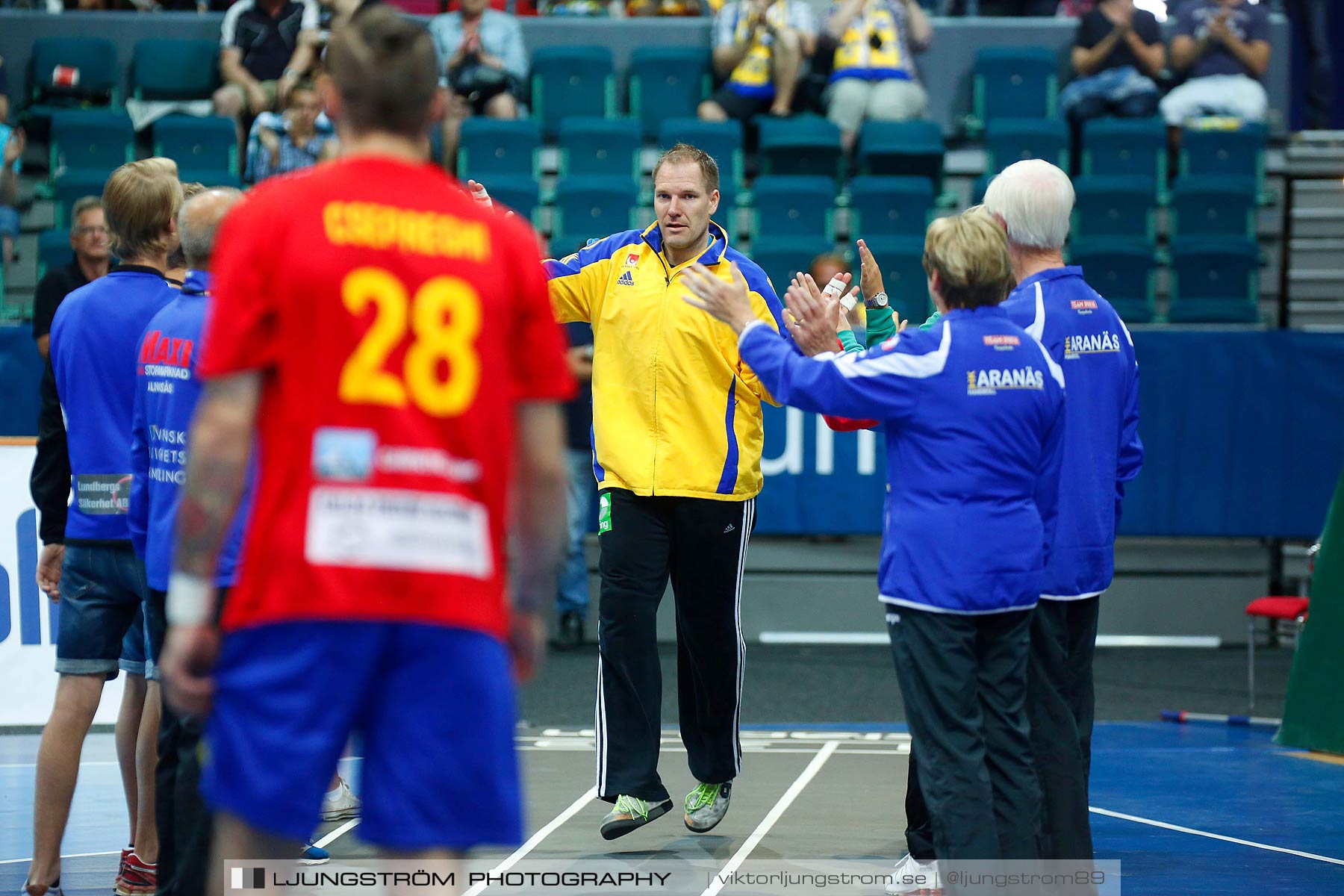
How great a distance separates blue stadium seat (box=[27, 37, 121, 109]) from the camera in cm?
1283

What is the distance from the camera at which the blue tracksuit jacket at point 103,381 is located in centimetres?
432

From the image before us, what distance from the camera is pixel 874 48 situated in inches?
492

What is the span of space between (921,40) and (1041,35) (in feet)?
4.59

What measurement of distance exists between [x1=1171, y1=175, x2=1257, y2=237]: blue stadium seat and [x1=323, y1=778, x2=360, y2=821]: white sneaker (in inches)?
332

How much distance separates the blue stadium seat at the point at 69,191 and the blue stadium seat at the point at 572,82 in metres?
3.60

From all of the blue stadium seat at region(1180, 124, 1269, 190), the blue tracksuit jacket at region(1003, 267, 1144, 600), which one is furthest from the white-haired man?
the blue stadium seat at region(1180, 124, 1269, 190)

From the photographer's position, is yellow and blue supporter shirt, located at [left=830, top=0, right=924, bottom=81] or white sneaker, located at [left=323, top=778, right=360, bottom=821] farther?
yellow and blue supporter shirt, located at [left=830, top=0, right=924, bottom=81]

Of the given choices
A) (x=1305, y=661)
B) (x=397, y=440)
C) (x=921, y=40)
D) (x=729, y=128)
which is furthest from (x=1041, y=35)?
(x=397, y=440)

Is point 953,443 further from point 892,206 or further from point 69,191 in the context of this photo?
point 69,191

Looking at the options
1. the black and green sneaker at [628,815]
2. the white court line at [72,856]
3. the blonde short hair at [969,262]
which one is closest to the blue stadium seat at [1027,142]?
the black and green sneaker at [628,815]

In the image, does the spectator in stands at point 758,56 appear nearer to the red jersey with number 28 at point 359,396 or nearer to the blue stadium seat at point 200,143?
the blue stadium seat at point 200,143

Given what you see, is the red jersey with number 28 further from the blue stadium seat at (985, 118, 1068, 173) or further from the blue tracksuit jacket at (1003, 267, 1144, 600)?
the blue stadium seat at (985, 118, 1068, 173)

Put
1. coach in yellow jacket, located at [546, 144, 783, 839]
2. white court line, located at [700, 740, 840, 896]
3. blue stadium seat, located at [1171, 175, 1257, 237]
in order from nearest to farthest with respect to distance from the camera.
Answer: white court line, located at [700, 740, 840, 896], coach in yellow jacket, located at [546, 144, 783, 839], blue stadium seat, located at [1171, 175, 1257, 237]

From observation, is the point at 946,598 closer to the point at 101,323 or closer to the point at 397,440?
the point at 397,440
